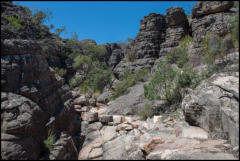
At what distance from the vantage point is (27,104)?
4.48m

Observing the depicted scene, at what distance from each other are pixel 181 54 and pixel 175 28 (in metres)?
4.31

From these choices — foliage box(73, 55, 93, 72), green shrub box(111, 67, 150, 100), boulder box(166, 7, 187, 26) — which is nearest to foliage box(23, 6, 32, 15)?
foliage box(73, 55, 93, 72)

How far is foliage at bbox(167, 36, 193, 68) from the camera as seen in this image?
1150cm

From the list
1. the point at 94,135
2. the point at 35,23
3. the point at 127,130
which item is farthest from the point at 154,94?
the point at 35,23

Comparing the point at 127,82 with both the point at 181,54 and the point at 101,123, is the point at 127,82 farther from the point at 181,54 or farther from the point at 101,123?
the point at 101,123

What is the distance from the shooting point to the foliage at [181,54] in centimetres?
1150

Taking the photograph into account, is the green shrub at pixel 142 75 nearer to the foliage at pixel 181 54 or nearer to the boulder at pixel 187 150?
the foliage at pixel 181 54

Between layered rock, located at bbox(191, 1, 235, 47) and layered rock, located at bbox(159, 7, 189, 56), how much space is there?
1.34 meters

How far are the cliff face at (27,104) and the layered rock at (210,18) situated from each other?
36.7 ft

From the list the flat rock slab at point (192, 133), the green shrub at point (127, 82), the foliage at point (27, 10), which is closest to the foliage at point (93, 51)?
the foliage at point (27, 10)

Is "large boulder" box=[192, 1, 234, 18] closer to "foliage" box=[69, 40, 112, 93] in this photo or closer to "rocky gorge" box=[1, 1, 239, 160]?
"rocky gorge" box=[1, 1, 239, 160]

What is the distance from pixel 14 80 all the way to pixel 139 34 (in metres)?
14.3

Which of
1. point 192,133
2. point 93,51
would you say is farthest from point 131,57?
point 192,133

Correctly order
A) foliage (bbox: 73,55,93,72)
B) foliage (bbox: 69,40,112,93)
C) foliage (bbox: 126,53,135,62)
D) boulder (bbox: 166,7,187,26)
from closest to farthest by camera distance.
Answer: boulder (bbox: 166,7,187,26)
foliage (bbox: 69,40,112,93)
foliage (bbox: 126,53,135,62)
foliage (bbox: 73,55,93,72)
